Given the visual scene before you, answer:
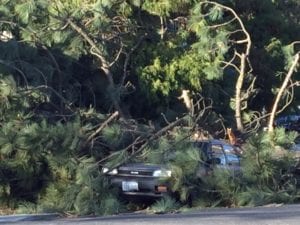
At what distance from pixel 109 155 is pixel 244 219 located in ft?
16.6

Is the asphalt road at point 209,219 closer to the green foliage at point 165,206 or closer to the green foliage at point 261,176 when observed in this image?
the green foliage at point 165,206

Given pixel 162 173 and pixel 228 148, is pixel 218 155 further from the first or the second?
pixel 162 173

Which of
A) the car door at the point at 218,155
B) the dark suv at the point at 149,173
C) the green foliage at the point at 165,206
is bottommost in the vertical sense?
the green foliage at the point at 165,206

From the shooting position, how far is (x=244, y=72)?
18.3m

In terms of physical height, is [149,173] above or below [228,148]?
below

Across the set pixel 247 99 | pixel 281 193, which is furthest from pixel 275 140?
pixel 247 99

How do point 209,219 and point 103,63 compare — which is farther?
point 103,63

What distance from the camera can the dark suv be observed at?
49.3 ft

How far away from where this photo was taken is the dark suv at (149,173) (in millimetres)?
15039

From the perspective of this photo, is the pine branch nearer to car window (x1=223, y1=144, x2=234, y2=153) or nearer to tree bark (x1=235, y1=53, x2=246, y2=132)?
car window (x1=223, y1=144, x2=234, y2=153)

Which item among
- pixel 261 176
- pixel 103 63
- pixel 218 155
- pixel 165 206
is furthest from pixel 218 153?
pixel 103 63

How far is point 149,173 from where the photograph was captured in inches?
599

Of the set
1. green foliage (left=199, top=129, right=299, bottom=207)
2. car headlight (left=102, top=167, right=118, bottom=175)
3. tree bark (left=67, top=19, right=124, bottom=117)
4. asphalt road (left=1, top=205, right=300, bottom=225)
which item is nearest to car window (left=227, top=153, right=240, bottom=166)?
green foliage (left=199, top=129, right=299, bottom=207)

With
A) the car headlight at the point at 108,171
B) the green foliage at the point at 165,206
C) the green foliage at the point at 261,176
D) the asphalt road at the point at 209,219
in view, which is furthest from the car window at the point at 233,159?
the asphalt road at the point at 209,219
